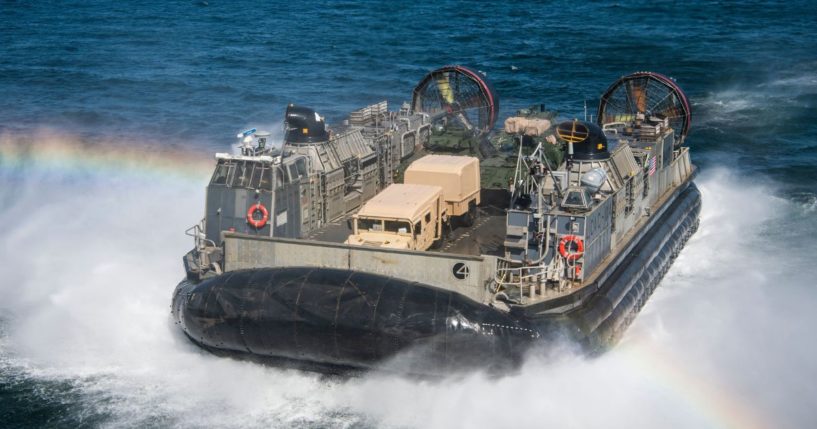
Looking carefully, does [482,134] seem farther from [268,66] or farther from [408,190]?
[268,66]

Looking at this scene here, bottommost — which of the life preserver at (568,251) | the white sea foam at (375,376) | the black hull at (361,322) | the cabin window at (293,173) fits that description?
the white sea foam at (375,376)

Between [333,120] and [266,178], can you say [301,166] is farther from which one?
[333,120]

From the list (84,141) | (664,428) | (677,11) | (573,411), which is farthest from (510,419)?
(677,11)

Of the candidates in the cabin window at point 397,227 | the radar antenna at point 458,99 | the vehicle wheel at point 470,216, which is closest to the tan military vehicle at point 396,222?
the cabin window at point 397,227

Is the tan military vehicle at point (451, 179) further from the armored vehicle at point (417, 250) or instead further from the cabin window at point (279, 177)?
the cabin window at point (279, 177)

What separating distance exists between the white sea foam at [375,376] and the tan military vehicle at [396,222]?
8.11 ft

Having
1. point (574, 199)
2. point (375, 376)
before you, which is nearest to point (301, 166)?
point (375, 376)

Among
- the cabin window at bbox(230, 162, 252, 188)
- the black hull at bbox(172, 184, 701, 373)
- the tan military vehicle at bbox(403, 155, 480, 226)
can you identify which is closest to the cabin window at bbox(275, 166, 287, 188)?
the cabin window at bbox(230, 162, 252, 188)

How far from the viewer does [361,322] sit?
15.4 m

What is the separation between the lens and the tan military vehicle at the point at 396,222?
678 inches

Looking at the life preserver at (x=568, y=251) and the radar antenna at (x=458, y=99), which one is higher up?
the radar antenna at (x=458, y=99)

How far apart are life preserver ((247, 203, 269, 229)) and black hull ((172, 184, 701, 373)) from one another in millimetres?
1342

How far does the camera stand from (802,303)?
20.4 meters

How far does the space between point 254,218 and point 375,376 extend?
373 centimetres
